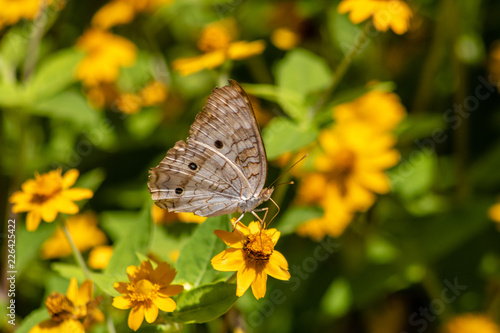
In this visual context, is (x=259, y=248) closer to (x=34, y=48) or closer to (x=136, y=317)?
(x=136, y=317)

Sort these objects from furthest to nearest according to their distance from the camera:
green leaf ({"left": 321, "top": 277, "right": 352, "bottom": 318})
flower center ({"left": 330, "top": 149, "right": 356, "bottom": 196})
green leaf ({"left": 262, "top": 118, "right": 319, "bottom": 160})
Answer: flower center ({"left": 330, "top": 149, "right": 356, "bottom": 196}), green leaf ({"left": 321, "top": 277, "right": 352, "bottom": 318}), green leaf ({"left": 262, "top": 118, "right": 319, "bottom": 160})

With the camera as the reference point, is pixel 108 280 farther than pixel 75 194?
No

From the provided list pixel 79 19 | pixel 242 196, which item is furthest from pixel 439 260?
pixel 79 19

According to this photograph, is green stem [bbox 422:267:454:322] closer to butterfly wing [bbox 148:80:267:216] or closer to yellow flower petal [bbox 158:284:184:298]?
butterfly wing [bbox 148:80:267:216]

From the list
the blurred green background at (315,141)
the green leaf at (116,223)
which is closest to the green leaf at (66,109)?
the blurred green background at (315,141)

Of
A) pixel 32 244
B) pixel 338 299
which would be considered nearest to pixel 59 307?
pixel 32 244

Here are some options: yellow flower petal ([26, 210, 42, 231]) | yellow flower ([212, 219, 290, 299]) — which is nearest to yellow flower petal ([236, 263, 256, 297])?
yellow flower ([212, 219, 290, 299])
